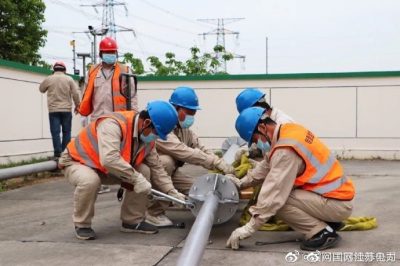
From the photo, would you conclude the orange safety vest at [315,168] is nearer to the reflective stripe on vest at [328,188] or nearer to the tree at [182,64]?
the reflective stripe on vest at [328,188]

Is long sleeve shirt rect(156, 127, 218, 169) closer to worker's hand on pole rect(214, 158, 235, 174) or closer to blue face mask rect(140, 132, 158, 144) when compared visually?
worker's hand on pole rect(214, 158, 235, 174)

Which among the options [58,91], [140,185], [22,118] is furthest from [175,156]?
[22,118]

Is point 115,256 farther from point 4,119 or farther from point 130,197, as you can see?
point 4,119

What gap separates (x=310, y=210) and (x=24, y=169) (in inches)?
175

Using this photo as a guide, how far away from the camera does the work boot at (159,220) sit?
4596mm

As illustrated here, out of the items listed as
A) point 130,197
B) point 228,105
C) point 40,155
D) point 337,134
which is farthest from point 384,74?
point 130,197

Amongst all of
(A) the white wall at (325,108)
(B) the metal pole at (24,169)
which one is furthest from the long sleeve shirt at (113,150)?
(A) the white wall at (325,108)

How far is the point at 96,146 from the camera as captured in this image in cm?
412

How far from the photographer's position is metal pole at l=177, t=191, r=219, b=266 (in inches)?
111

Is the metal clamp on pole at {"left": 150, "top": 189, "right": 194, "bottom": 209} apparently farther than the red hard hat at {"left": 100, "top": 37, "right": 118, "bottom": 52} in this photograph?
No

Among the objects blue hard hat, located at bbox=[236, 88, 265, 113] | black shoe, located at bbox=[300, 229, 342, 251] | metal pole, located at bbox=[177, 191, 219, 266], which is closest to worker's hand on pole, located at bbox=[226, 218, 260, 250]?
metal pole, located at bbox=[177, 191, 219, 266]

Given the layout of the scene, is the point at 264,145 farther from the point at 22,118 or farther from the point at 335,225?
the point at 22,118

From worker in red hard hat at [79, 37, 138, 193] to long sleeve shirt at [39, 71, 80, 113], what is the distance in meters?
2.55

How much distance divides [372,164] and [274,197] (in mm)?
6859
